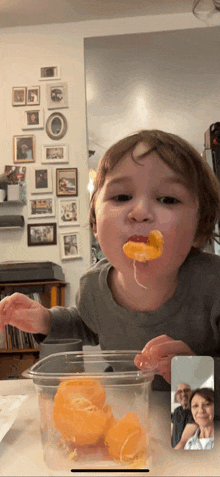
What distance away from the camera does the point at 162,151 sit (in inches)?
8.0

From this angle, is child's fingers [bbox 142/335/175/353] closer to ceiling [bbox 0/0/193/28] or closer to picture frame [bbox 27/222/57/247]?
picture frame [bbox 27/222/57/247]

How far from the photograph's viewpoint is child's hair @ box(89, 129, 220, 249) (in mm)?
205

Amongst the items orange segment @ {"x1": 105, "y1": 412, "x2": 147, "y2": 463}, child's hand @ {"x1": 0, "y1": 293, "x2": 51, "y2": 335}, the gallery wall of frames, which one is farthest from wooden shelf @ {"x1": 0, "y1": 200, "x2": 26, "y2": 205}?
orange segment @ {"x1": 105, "y1": 412, "x2": 147, "y2": 463}

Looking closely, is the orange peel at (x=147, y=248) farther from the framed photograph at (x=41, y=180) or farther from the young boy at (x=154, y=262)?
the framed photograph at (x=41, y=180)

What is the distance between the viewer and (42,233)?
1.03ft

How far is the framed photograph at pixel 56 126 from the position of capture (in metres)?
0.32

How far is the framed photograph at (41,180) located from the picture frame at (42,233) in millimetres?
28

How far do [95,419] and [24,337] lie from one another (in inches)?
5.7

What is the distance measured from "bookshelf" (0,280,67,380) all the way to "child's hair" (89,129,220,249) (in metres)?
0.10

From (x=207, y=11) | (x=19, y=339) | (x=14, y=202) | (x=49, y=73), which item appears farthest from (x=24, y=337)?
(x=207, y=11)

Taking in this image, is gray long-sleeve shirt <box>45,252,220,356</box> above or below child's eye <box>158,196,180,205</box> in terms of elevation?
below

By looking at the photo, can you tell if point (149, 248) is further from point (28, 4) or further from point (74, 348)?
point (28, 4)

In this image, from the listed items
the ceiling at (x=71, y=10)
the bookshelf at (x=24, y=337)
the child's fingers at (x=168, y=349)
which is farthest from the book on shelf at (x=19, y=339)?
the ceiling at (x=71, y=10)

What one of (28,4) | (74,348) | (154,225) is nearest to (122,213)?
(154,225)
